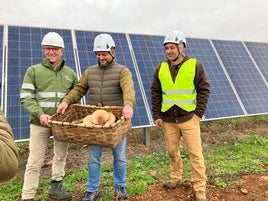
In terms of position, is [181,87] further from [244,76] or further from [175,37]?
[244,76]

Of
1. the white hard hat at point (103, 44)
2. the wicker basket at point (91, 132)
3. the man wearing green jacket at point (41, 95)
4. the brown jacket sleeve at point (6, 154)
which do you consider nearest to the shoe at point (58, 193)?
the man wearing green jacket at point (41, 95)

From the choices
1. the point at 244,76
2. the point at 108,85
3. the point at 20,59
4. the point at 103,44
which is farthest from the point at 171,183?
the point at 244,76

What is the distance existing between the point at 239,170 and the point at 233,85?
13.2ft

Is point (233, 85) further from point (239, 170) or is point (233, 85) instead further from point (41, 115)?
point (41, 115)

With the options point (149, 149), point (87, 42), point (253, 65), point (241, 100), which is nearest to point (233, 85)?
point (241, 100)

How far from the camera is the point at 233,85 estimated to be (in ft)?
32.2

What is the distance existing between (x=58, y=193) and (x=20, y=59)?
12.5ft

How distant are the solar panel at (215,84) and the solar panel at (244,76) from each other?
13.0 inches

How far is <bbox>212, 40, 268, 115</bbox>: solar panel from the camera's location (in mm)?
9630

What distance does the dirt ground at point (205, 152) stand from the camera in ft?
17.4

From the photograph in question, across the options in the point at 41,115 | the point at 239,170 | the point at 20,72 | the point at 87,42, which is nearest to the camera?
the point at 41,115

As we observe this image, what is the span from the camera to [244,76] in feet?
34.2

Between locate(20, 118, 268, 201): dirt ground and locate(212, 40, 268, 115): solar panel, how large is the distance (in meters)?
0.85

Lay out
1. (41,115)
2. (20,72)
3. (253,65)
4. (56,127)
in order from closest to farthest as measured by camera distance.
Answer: (56,127)
(41,115)
(20,72)
(253,65)
